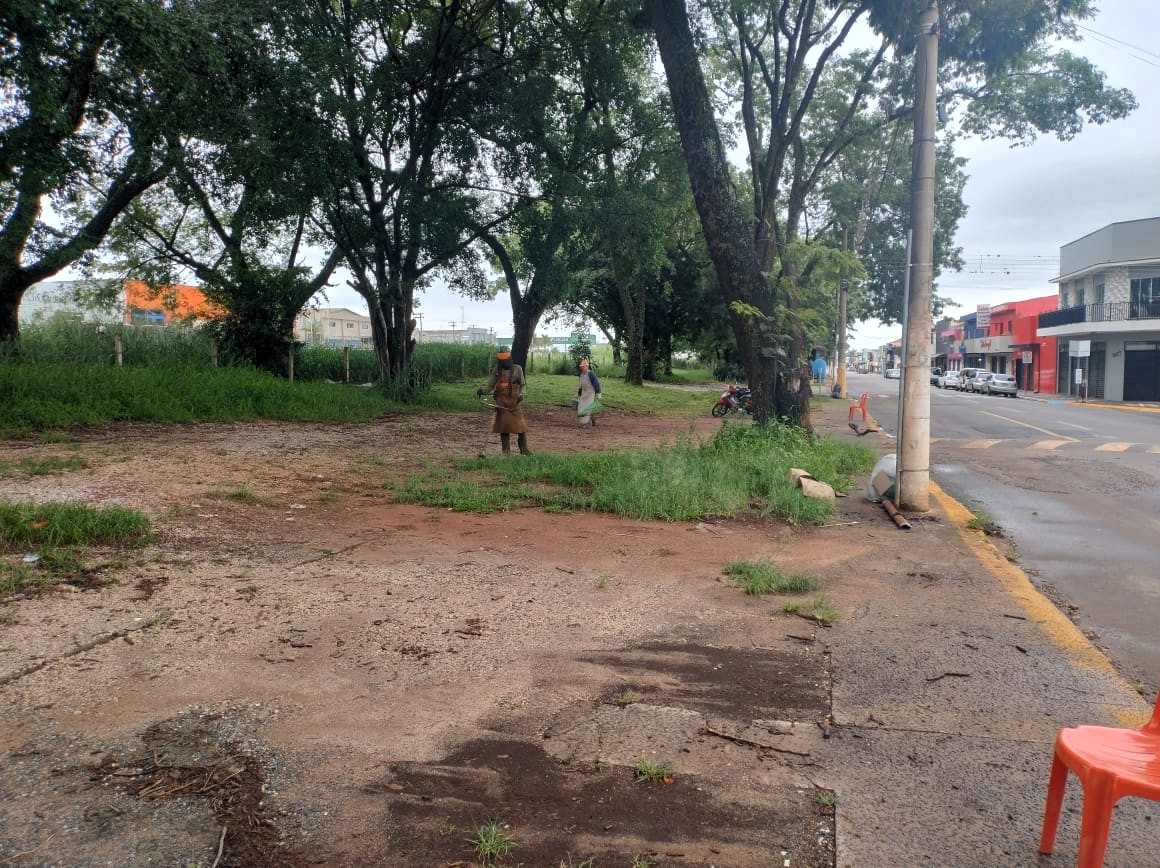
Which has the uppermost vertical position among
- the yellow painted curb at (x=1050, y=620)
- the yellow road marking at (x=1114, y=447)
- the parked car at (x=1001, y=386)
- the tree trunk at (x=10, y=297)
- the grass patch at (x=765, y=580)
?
the tree trunk at (x=10, y=297)

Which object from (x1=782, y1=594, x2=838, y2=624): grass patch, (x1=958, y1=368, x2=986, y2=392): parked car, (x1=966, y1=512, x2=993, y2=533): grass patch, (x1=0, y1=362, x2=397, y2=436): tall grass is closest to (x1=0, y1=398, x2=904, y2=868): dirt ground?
(x1=782, y1=594, x2=838, y2=624): grass patch

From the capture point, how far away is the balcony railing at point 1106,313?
36.3 meters

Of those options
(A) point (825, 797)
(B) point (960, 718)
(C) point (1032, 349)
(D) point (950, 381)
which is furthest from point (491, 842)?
(D) point (950, 381)

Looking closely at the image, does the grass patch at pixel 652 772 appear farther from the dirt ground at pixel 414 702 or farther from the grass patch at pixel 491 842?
the grass patch at pixel 491 842

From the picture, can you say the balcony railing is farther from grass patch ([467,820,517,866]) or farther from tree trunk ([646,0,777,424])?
grass patch ([467,820,517,866])

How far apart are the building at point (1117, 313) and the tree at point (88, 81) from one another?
37.1 m

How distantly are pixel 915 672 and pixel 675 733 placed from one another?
58.5 inches

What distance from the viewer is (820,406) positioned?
96.5 ft

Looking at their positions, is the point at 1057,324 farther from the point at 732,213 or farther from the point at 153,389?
the point at 153,389

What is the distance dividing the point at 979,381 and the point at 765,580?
45.5 metres

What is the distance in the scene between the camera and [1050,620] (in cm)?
507

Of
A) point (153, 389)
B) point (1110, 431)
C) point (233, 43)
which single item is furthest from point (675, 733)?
point (1110, 431)

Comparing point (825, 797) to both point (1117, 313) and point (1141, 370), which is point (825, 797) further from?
point (1141, 370)

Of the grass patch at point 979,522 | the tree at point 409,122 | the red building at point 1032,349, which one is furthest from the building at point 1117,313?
the grass patch at point 979,522
